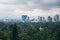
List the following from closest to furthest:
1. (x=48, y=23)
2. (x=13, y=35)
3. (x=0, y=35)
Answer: (x=0, y=35)
(x=13, y=35)
(x=48, y=23)

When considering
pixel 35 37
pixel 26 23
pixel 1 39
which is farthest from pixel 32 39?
pixel 26 23

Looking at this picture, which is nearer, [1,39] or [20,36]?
[1,39]

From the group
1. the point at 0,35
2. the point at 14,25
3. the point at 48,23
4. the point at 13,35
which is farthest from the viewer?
the point at 48,23

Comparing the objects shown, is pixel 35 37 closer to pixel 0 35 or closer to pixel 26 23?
pixel 0 35

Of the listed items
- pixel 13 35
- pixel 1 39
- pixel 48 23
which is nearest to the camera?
pixel 1 39

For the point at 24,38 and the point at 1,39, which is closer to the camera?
the point at 1,39

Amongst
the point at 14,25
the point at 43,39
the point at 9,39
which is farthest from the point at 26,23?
the point at 9,39

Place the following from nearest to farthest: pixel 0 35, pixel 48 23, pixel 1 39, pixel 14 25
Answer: pixel 1 39, pixel 0 35, pixel 14 25, pixel 48 23

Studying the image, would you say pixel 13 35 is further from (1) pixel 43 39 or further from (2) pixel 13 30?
(1) pixel 43 39
